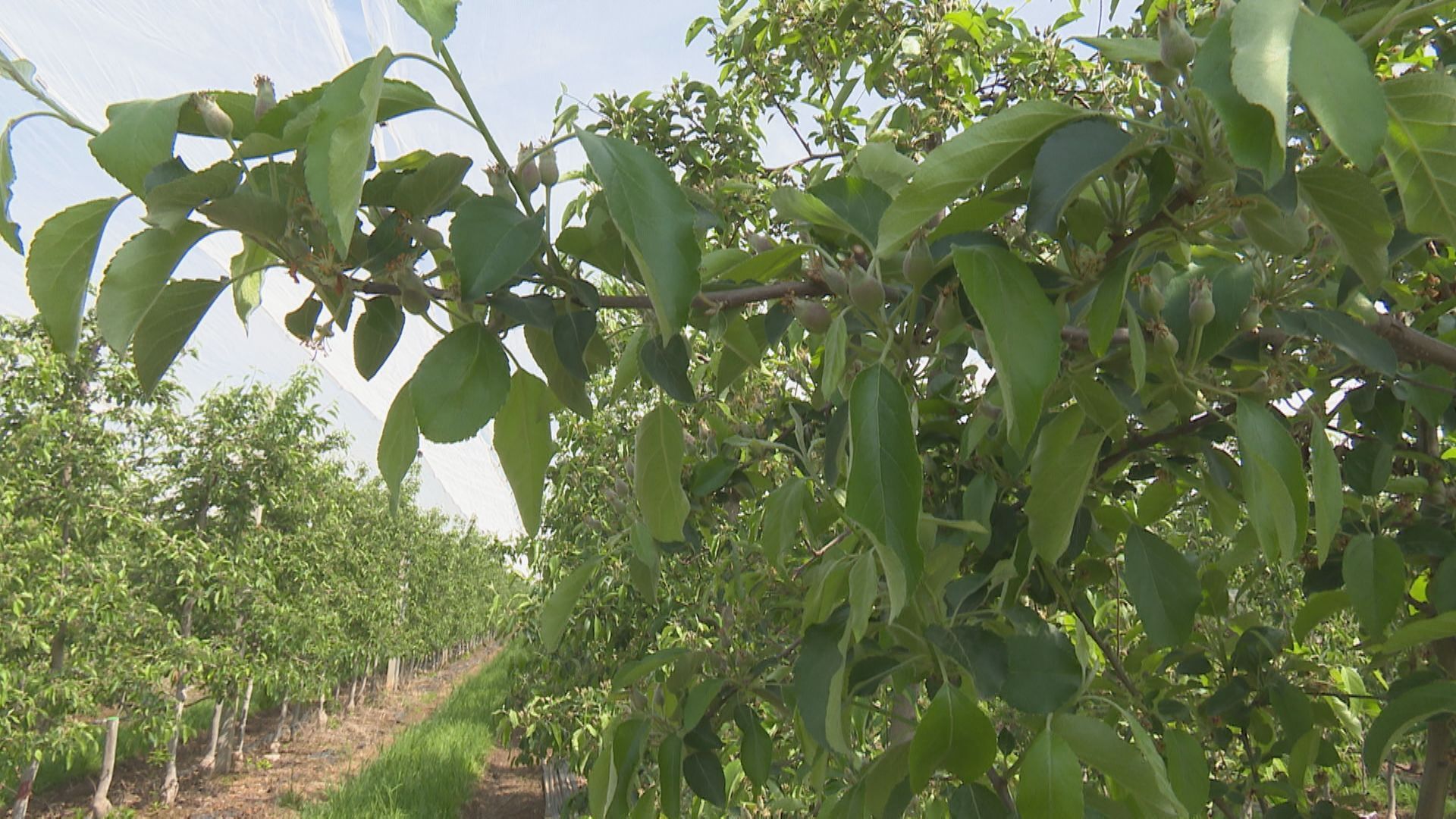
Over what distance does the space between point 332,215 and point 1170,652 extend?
116 cm

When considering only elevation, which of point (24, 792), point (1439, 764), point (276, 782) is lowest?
point (276, 782)

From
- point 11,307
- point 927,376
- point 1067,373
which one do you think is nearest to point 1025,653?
point 1067,373

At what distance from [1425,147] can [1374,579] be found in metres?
0.56

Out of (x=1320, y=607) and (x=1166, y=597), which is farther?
(x=1320, y=607)

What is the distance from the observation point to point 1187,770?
791mm

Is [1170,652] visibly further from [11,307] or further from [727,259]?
[11,307]

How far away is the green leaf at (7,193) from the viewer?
45 cm

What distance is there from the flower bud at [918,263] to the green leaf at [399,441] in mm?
355

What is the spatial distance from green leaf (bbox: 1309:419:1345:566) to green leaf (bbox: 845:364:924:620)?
1.01ft

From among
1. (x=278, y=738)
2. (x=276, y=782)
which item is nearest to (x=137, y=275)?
(x=276, y=782)

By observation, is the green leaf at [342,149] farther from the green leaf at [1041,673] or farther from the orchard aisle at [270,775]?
the orchard aisle at [270,775]

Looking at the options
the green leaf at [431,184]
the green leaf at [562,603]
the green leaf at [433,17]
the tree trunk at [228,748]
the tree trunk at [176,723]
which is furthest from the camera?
the tree trunk at [228,748]

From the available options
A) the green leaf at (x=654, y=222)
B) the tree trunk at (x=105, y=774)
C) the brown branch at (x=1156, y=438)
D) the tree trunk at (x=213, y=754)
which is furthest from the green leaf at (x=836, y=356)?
the tree trunk at (x=213, y=754)

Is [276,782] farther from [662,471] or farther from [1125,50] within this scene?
[1125,50]
